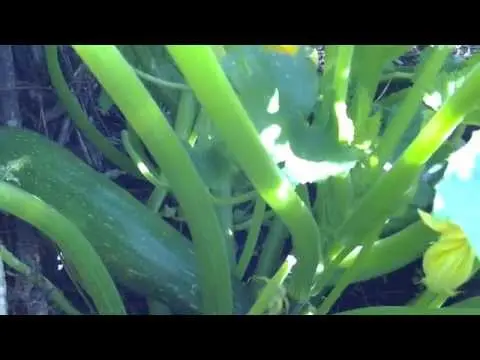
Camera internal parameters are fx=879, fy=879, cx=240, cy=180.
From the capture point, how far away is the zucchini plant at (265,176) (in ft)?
2.88

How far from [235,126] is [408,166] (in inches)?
8.1

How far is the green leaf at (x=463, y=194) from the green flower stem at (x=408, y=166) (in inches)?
5.2

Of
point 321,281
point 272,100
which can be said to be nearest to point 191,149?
point 272,100

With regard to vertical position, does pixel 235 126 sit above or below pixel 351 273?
above

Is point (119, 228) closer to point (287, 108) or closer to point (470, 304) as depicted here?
point (287, 108)

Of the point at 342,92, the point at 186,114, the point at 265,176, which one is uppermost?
the point at 186,114

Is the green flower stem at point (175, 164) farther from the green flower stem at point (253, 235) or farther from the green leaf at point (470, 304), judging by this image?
the green leaf at point (470, 304)

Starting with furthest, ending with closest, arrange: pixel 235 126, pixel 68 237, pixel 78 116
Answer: pixel 78 116
pixel 68 237
pixel 235 126

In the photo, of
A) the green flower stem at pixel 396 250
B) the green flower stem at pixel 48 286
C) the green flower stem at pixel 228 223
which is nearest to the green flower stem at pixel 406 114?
the green flower stem at pixel 396 250

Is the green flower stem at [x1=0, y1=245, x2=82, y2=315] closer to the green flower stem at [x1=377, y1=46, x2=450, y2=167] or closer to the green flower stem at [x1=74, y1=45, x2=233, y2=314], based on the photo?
the green flower stem at [x1=74, y1=45, x2=233, y2=314]

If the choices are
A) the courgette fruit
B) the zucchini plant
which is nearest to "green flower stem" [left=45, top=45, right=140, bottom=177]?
the zucchini plant

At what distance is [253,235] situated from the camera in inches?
44.9

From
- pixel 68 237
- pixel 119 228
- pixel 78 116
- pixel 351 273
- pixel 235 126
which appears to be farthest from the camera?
pixel 78 116

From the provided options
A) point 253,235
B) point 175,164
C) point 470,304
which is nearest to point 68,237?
point 175,164
